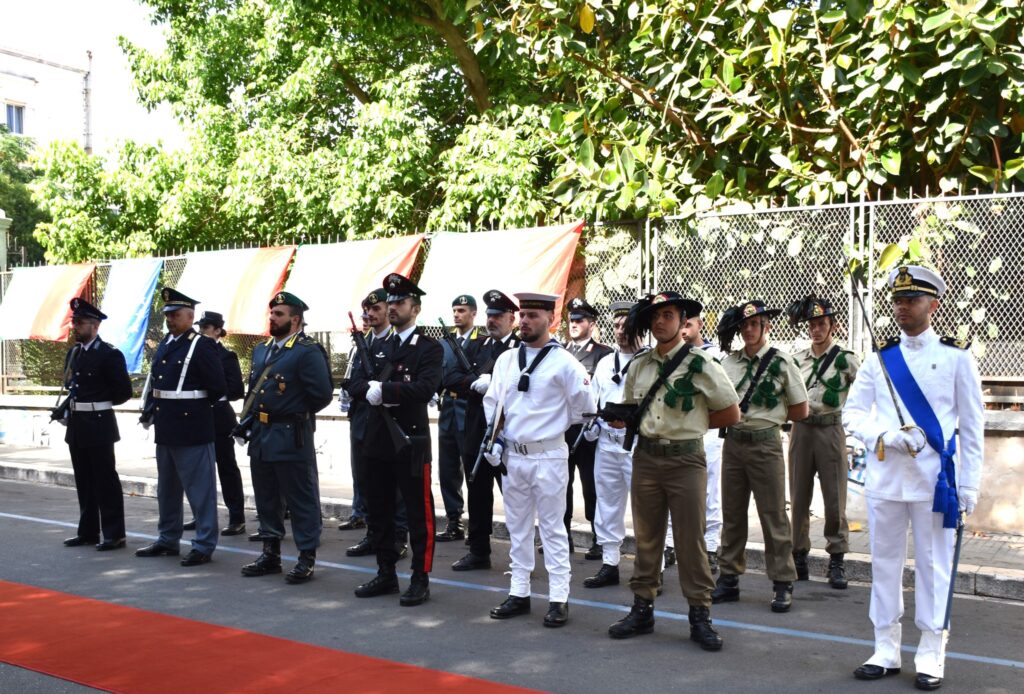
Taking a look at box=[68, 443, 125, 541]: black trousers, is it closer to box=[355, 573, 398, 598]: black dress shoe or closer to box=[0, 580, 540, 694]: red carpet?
box=[0, 580, 540, 694]: red carpet

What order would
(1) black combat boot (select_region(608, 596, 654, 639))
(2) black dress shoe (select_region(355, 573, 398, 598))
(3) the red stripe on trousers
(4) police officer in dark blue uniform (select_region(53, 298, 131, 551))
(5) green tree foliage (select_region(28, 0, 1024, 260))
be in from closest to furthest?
(1) black combat boot (select_region(608, 596, 654, 639)), (3) the red stripe on trousers, (2) black dress shoe (select_region(355, 573, 398, 598)), (4) police officer in dark blue uniform (select_region(53, 298, 131, 551)), (5) green tree foliage (select_region(28, 0, 1024, 260))

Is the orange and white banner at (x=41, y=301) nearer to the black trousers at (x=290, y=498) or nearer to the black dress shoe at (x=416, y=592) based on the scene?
the black trousers at (x=290, y=498)

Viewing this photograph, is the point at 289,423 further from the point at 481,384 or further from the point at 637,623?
the point at 637,623

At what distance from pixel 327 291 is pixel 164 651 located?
7614 millimetres

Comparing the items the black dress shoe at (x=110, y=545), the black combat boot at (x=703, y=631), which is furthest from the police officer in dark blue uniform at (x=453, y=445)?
the black combat boot at (x=703, y=631)

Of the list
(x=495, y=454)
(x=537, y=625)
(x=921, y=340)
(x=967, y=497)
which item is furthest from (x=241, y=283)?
(x=967, y=497)

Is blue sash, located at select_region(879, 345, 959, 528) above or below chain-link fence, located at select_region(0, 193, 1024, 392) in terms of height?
below

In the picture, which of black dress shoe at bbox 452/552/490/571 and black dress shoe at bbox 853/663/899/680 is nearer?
black dress shoe at bbox 853/663/899/680

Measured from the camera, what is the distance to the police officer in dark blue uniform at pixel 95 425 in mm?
9219

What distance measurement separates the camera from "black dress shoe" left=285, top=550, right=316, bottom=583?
25.7ft

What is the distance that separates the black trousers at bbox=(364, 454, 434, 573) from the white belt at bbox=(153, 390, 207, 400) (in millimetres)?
1980

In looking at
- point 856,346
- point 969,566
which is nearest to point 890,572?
point 969,566

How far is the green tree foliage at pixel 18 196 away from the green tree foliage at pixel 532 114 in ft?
73.4

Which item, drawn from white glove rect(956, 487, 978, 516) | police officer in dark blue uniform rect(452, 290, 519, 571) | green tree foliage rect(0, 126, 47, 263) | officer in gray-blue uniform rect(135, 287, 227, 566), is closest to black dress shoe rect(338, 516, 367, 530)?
police officer in dark blue uniform rect(452, 290, 519, 571)
